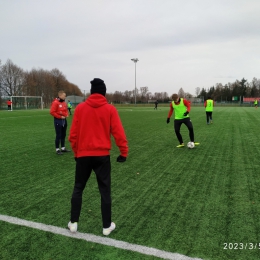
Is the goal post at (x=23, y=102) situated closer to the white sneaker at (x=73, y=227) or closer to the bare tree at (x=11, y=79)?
the bare tree at (x=11, y=79)

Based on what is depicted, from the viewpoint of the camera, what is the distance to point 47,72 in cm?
8988

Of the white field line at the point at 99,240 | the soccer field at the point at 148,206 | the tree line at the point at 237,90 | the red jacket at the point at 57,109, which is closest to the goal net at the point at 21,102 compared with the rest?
the red jacket at the point at 57,109

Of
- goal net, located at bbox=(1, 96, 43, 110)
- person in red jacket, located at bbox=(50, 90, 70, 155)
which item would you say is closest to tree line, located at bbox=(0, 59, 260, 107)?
goal net, located at bbox=(1, 96, 43, 110)

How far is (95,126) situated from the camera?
2943mm

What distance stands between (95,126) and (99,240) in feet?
4.55

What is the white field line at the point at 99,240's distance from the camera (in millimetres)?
2645

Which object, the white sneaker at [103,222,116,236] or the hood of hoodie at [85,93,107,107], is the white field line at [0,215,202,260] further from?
the hood of hoodie at [85,93,107,107]

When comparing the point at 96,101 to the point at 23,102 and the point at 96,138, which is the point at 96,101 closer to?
the point at 96,138

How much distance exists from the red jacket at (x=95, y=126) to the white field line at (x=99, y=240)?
1.03 m

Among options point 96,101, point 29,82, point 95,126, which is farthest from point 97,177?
point 29,82

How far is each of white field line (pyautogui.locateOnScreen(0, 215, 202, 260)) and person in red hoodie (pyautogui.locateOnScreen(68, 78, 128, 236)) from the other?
11cm

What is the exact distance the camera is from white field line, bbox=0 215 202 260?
264 cm

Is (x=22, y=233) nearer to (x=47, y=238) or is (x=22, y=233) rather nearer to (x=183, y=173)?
(x=47, y=238)

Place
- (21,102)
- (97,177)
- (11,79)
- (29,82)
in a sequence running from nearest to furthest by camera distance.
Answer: (97,177) → (21,102) → (11,79) → (29,82)
